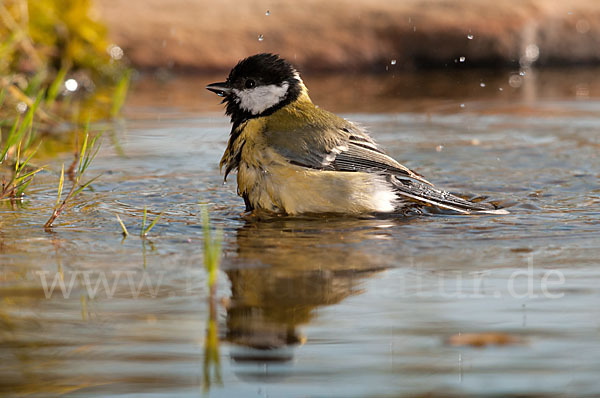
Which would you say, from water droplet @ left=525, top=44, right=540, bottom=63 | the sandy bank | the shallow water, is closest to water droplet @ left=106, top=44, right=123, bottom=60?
the sandy bank

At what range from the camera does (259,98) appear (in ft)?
17.7

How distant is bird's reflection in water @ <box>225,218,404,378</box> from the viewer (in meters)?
2.83

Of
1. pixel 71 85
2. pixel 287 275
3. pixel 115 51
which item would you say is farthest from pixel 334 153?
pixel 115 51

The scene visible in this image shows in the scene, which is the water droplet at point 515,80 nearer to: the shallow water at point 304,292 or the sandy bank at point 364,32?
the sandy bank at point 364,32

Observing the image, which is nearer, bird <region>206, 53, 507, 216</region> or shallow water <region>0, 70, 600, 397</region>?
shallow water <region>0, 70, 600, 397</region>

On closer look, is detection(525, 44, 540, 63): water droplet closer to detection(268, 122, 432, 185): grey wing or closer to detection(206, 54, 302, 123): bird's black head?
detection(206, 54, 302, 123): bird's black head

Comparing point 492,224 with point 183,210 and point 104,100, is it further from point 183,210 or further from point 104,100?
point 104,100

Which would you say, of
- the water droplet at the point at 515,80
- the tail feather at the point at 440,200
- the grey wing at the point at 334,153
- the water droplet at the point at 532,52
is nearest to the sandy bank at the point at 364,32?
the water droplet at the point at 532,52

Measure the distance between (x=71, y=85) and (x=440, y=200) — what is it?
6.26 metres

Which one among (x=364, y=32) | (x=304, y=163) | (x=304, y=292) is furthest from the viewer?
(x=364, y=32)

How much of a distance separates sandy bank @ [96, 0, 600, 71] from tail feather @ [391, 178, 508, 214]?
20.5ft

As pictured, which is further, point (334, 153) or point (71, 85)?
point (71, 85)

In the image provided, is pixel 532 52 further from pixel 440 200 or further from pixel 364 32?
pixel 440 200

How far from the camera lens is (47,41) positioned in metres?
9.62
